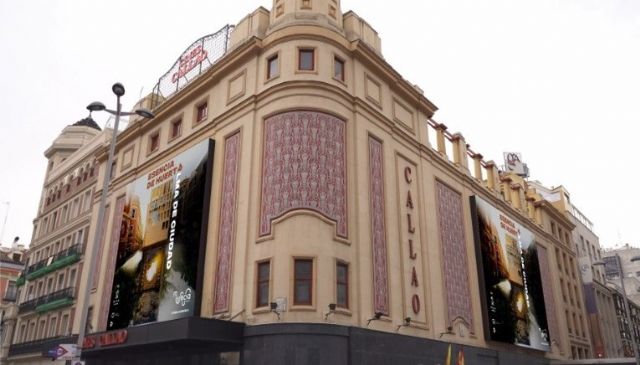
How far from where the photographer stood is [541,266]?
4853 cm

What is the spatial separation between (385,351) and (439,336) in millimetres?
6079

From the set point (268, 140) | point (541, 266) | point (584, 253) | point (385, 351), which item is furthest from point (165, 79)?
point (584, 253)

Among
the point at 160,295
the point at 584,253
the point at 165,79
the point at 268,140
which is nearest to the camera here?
the point at 268,140

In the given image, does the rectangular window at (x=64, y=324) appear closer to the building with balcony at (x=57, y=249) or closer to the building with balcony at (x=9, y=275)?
the building with balcony at (x=57, y=249)

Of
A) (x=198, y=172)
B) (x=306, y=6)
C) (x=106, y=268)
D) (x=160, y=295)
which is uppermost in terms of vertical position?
(x=306, y=6)

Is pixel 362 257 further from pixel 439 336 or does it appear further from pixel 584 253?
pixel 584 253

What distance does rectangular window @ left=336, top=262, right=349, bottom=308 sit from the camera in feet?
78.5

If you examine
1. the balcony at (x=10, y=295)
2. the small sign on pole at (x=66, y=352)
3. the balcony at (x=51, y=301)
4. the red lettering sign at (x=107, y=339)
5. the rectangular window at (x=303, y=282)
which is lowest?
the small sign on pole at (x=66, y=352)

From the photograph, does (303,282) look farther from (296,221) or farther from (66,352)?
(66,352)

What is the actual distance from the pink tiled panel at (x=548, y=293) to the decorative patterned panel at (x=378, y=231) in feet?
82.0

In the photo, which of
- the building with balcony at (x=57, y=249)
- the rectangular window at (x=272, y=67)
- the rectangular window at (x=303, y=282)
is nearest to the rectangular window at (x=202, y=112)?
the rectangular window at (x=272, y=67)

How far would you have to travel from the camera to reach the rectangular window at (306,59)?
27.9 meters

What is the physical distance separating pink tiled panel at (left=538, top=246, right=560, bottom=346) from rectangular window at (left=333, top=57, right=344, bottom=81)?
2873cm

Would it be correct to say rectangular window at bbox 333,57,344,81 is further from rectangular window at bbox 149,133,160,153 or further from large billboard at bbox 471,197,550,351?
large billboard at bbox 471,197,550,351
